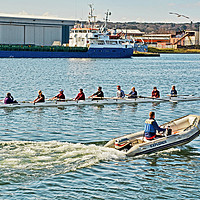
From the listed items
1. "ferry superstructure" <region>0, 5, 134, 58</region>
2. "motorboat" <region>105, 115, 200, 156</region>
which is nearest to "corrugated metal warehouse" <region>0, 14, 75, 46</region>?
"ferry superstructure" <region>0, 5, 134, 58</region>

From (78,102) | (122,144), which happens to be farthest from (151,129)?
(78,102)

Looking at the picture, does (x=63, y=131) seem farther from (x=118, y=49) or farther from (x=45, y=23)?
(x=45, y=23)

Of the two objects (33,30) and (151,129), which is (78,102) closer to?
(151,129)

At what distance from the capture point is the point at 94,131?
2416 cm

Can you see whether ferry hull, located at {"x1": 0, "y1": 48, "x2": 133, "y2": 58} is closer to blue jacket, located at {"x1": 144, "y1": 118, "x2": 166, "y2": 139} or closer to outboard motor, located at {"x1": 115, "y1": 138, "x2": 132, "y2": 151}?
blue jacket, located at {"x1": 144, "y1": 118, "x2": 166, "y2": 139}

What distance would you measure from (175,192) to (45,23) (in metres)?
138

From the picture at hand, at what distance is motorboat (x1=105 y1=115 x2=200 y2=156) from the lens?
720 inches

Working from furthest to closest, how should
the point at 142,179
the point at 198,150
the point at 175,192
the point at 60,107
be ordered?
1. the point at 60,107
2. the point at 198,150
3. the point at 142,179
4. the point at 175,192

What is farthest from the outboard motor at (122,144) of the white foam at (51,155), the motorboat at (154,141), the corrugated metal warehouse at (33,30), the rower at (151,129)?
the corrugated metal warehouse at (33,30)

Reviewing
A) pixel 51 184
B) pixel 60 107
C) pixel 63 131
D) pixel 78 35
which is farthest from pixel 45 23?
pixel 51 184

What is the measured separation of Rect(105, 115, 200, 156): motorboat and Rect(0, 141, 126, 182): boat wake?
1.52ft

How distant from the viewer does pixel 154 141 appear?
61.4ft

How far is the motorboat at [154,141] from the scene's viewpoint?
18.3 m

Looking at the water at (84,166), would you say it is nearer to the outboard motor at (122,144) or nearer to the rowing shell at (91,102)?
the outboard motor at (122,144)
